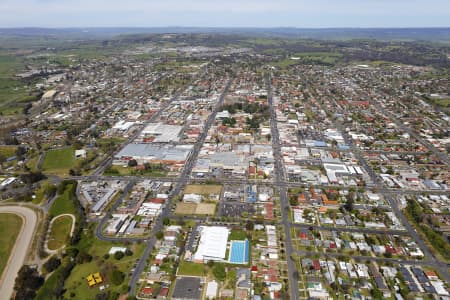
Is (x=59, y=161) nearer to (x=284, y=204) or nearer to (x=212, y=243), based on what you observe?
(x=212, y=243)

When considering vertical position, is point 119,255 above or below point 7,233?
above

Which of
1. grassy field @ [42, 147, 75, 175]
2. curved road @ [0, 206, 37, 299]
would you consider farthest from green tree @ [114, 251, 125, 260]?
grassy field @ [42, 147, 75, 175]

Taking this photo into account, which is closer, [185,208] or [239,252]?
[239,252]

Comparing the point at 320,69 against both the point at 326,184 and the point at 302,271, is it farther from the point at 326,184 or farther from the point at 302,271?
the point at 302,271

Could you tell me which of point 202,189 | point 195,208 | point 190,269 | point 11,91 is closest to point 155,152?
point 202,189

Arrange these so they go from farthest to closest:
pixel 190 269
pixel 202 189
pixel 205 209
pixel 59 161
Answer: pixel 59 161, pixel 202 189, pixel 205 209, pixel 190 269

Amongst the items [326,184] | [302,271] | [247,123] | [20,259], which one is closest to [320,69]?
[247,123]

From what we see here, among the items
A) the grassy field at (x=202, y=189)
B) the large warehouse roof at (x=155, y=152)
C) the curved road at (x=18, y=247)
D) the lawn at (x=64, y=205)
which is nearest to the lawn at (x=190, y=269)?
the grassy field at (x=202, y=189)

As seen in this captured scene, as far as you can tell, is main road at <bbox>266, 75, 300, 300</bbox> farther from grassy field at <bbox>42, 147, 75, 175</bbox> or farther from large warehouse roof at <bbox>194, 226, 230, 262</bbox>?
grassy field at <bbox>42, 147, 75, 175</bbox>
